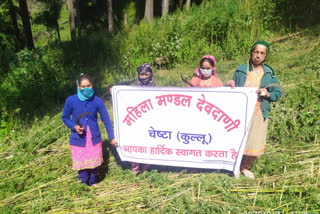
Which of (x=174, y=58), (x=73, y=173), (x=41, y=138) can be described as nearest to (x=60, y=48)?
(x=174, y=58)

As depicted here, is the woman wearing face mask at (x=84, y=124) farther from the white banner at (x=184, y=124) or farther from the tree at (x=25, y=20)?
the tree at (x=25, y=20)

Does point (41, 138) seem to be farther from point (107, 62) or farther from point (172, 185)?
point (107, 62)

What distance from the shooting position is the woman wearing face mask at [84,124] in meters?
2.71

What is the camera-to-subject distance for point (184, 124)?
2.78 metres

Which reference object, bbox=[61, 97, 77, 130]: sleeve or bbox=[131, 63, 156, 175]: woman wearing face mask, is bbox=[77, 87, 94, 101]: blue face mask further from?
bbox=[131, 63, 156, 175]: woman wearing face mask

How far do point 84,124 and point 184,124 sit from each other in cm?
128

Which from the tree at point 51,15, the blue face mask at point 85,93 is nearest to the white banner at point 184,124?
the blue face mask at point 85,93

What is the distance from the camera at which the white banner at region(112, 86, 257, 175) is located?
2.62m

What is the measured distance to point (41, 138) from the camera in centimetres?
433

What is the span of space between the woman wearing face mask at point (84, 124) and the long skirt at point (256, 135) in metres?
1.78

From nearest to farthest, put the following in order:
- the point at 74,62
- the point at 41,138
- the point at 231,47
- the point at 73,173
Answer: the point at 73,173 → the point at 41,138 → the point at 231,47 → the point at 74,62

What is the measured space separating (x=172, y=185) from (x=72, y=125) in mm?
1535

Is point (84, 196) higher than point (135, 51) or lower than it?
lower

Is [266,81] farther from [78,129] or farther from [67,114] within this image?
[67,114]
